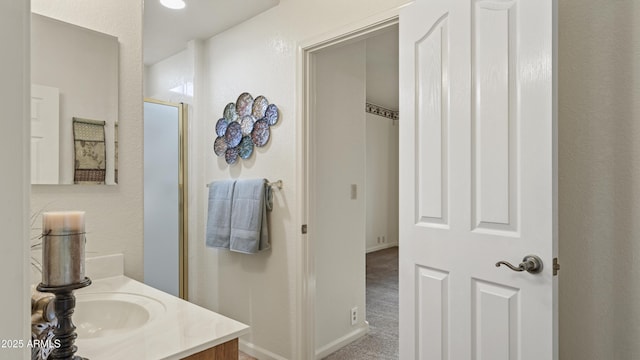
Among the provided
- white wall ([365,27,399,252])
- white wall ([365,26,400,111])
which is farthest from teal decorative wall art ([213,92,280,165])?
white wall ([365,27,399,252])

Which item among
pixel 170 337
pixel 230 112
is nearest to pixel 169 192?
pixel 230 112

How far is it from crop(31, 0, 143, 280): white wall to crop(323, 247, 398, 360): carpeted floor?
1603 millimetres

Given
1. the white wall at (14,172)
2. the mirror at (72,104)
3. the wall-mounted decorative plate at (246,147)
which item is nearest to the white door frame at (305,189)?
the wall-mounted decorative plate at (246,147)

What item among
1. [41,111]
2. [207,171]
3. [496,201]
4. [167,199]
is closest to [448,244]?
[496,201]

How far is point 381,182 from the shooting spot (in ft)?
21.1

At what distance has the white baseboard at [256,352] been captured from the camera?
2.28 meters

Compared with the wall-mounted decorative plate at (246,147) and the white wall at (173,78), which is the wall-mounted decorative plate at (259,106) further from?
the white wall at (173,78)

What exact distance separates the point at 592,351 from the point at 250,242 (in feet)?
5.81

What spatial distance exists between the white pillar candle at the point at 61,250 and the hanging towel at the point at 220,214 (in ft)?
5.57

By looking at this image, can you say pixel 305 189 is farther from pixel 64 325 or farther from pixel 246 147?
pixel 64 325

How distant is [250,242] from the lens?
2.27 metres

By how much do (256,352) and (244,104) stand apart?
174 cm

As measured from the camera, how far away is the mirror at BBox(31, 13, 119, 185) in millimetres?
1259

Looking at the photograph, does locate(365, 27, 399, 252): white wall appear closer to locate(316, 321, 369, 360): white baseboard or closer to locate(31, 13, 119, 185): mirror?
locate(316, 321, 369, 360): white baseboard
